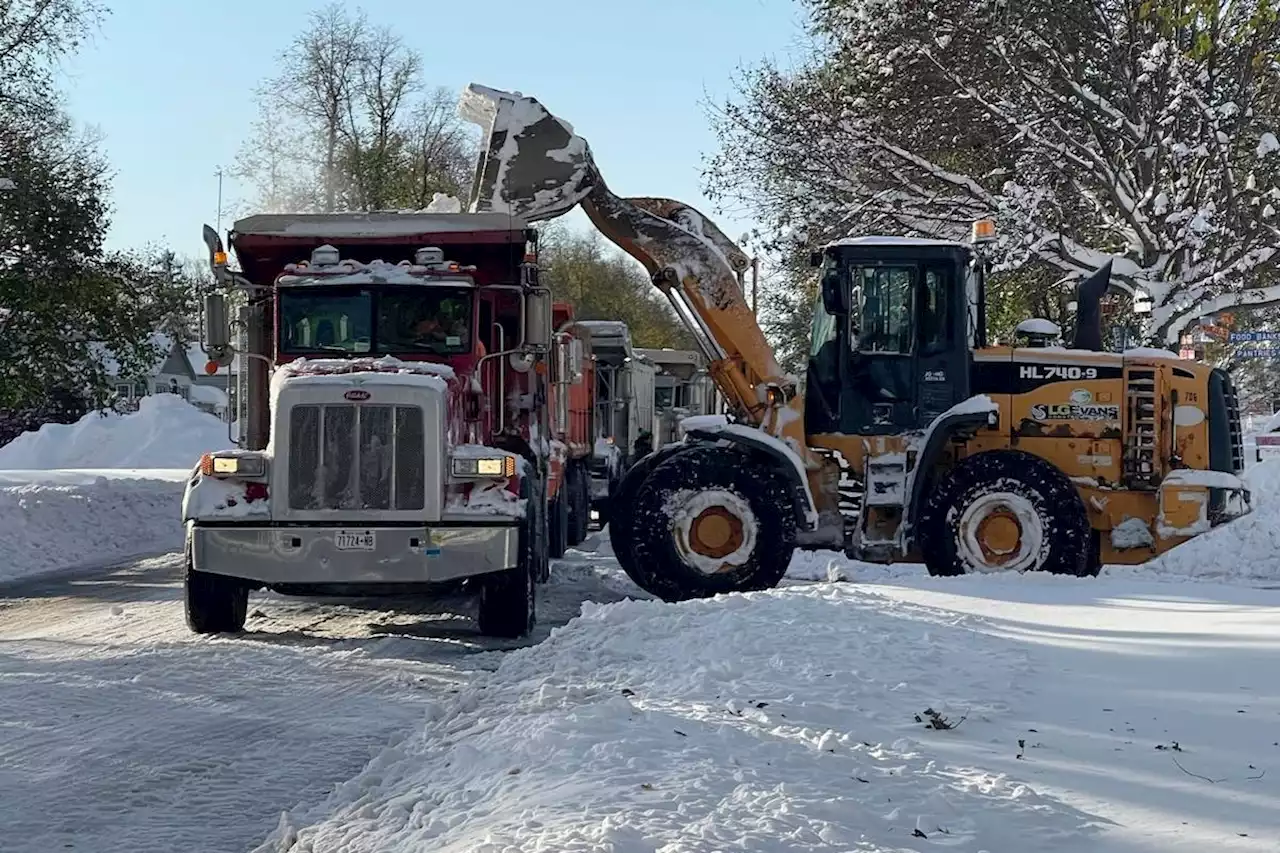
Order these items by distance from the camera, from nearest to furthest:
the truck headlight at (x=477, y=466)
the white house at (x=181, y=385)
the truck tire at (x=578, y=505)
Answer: the truck headlight at (x=477, y=466) → the truck tire at (x=578, y=505) → the white house at (x=181, y=385)

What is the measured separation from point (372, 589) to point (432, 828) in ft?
17.4

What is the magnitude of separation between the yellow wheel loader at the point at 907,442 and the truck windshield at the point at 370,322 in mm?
1939

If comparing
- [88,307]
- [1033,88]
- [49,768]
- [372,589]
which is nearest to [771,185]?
[1033,88]

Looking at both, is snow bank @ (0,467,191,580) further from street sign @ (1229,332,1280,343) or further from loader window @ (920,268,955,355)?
street sign @ (1229,332,1280,343)

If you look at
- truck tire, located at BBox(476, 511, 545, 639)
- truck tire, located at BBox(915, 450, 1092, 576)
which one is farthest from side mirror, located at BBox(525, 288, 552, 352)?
truck tire, located at BBox(915, 450, 1092, 576)

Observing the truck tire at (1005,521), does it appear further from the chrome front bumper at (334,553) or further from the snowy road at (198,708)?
the chrome front bumper at (334,553)

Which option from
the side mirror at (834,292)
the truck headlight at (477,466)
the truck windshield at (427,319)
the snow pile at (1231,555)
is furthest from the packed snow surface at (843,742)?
the snow pile at (1231,555)

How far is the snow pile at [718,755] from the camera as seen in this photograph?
4922mm

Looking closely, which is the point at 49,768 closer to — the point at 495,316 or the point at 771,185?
the point at 495,316

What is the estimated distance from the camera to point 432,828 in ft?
17.3

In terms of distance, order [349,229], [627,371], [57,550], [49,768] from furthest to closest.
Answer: [627,371]
[57,550]
[349,229]
[49,768]

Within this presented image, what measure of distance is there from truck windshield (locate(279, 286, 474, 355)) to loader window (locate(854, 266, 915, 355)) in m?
3.69

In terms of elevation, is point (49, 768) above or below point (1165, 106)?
below

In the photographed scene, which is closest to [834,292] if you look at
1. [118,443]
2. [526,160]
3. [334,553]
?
[526,160]
